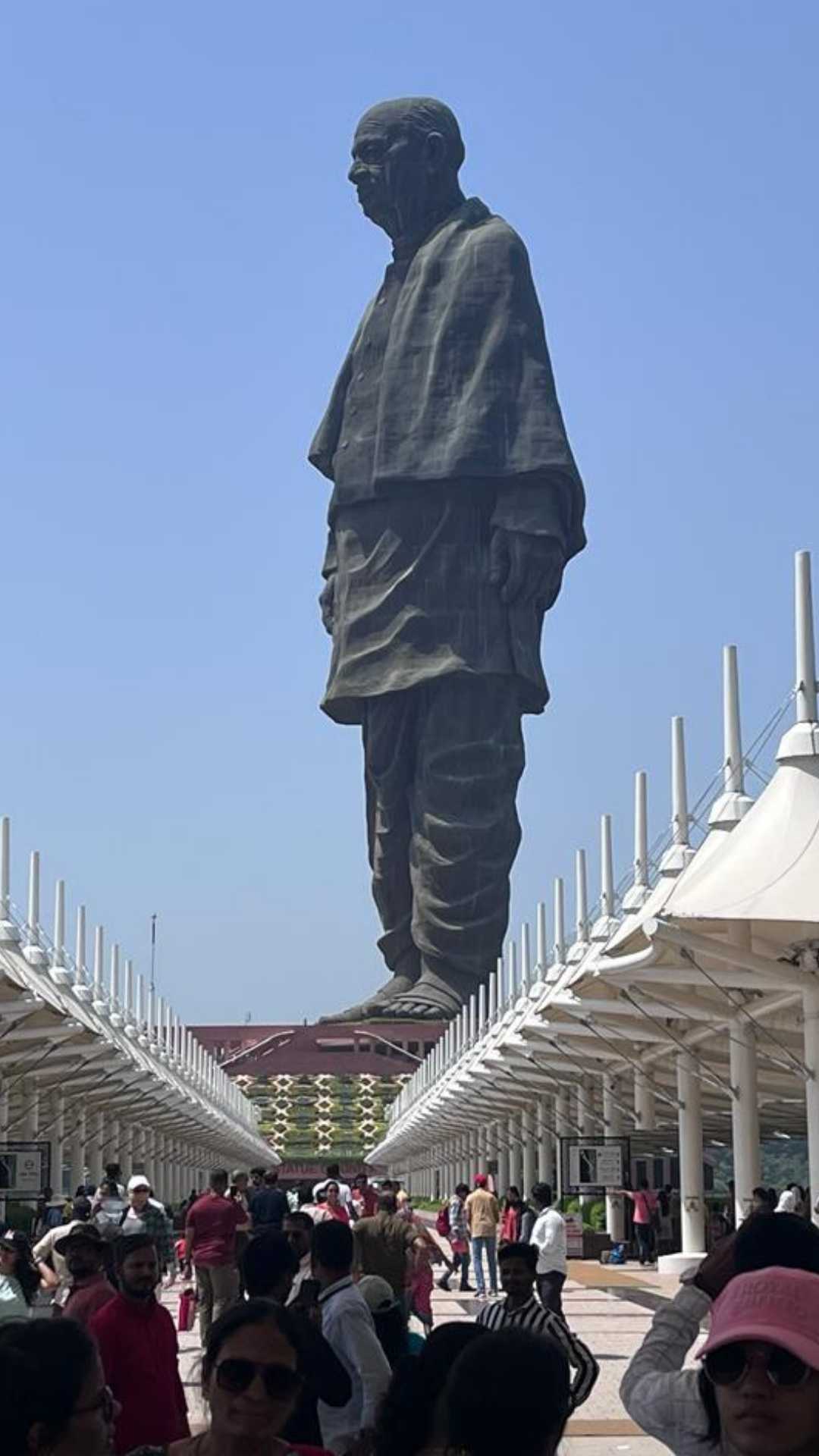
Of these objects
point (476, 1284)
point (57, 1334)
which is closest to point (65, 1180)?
point (476, 1284)

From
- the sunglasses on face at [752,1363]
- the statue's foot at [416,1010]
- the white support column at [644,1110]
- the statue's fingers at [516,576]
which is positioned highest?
the statue's fingers at [516,576]

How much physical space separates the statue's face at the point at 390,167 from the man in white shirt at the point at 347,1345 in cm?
11137

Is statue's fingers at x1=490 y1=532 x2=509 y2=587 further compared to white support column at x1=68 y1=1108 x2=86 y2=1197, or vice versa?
statue's fingers at x1=490 y1=532 x2=509 y2=587

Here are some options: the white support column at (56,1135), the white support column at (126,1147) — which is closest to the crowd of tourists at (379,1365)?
the white support column at (56,1135)

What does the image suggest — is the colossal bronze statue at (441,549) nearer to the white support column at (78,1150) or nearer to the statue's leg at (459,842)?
the statue's leg at (459,842)

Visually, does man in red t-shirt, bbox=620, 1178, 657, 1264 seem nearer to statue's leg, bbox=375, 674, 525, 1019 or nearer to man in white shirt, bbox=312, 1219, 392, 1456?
man in white shirt, bbox=312, 1219, 392, 1456

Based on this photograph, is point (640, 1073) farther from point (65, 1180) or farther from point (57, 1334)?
point (57, 1334)

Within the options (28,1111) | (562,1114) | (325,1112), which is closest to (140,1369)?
(28,1111)

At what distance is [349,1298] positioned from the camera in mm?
9258

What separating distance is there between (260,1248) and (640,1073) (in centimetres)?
3103

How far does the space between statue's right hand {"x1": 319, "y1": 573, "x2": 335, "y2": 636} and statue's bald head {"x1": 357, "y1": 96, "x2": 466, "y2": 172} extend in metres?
20.1

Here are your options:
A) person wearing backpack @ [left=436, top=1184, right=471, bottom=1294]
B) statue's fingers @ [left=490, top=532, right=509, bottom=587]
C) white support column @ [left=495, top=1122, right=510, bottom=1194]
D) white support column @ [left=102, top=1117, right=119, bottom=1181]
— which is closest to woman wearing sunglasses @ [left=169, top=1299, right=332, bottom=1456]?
person wearing backpack @ [left=436, top=1184, right=471, bottom=1294]

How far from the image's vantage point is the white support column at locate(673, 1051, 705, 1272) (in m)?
35.8

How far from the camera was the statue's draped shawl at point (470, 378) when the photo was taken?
115500mm
